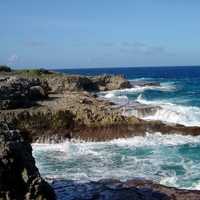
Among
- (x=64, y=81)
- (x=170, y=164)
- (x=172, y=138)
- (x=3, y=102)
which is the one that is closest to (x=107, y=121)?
(x=172, y=138)

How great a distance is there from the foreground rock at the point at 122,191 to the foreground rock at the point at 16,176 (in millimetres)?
3371

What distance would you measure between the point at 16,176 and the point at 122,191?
4981 millimetres

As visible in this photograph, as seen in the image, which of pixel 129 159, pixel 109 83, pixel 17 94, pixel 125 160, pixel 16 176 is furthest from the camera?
pixel 109 83

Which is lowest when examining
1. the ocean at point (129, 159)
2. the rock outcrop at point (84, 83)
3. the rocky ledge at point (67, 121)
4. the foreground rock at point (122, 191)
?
the ocean at point (129, 159)

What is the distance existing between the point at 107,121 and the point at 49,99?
1012cm

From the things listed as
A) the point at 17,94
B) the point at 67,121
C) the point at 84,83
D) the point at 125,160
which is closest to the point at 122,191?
the point at 125,160

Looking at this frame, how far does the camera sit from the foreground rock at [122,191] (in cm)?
1623

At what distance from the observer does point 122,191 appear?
55.0 feet

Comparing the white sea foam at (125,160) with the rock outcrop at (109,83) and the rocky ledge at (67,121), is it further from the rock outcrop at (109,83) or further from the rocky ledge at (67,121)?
the rock outcrop at (109,83)

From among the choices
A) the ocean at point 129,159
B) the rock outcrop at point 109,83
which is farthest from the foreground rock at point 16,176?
the rock outcrop at point 109,83

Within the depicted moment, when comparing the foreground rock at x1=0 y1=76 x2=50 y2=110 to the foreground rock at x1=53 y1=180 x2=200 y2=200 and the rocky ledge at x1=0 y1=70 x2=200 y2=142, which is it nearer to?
the rocky ledge at x1=0 y1=70 x2=200 y2=142

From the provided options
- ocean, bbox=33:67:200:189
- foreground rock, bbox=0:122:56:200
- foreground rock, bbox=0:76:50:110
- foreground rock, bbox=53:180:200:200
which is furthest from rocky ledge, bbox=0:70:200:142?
foreground rock, bbox=0:122:56:200

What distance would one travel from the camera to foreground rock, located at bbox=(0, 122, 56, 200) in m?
12.7

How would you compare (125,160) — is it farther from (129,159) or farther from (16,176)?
(16,176)
